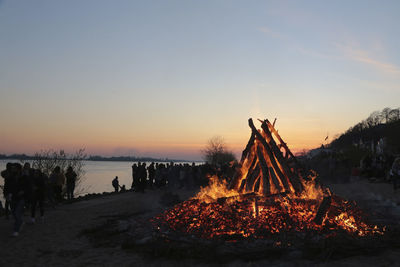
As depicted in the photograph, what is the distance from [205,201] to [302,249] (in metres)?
3.27

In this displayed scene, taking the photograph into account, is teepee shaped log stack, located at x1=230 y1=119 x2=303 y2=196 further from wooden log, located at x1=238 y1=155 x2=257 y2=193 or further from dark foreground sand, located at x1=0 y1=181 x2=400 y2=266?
dark foreground sand, located at x1=0 y1=181 x2=400 y2=266

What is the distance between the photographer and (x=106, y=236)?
9141 millimetres

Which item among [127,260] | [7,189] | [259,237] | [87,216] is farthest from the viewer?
[87,216]

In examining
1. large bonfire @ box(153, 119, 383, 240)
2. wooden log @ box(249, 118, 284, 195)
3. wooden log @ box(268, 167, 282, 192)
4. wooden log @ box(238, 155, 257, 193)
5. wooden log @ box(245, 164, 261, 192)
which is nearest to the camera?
large bonfire @ box(153, 119, 383, 240)

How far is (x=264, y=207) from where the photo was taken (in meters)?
8.70

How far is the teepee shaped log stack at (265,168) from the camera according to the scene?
9727mm

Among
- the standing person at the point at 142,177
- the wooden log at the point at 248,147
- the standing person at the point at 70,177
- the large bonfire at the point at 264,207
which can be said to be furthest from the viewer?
the standing person at the point at 142,177

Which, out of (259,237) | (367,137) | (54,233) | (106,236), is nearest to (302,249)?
(259,237)

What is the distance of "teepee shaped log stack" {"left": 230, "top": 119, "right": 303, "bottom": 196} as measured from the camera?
9727 millimetres

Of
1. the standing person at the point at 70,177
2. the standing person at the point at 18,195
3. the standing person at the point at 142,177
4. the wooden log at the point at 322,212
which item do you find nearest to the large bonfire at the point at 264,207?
the wooden log at the point at 322,212

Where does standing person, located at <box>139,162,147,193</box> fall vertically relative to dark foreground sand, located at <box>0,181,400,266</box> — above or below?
above

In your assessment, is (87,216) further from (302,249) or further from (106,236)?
(302,249)

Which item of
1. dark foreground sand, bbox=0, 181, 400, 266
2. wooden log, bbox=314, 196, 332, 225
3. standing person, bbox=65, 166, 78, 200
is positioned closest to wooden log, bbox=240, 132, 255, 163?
wooden log, bbox=314, 196, 332, 225

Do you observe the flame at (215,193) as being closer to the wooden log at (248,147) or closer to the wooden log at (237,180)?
the wooden log at (237,180)
